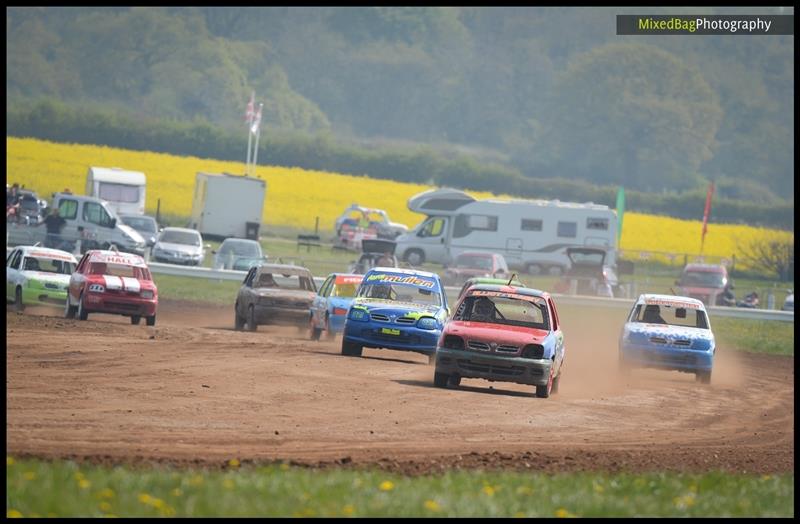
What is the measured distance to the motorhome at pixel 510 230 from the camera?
5519 cm

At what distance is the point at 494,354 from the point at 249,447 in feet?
23.2

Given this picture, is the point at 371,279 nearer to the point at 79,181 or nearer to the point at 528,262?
the point at 528,262

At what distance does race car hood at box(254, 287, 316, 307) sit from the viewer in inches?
1192

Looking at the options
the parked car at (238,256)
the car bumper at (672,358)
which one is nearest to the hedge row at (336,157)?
the parked car at (238,256)

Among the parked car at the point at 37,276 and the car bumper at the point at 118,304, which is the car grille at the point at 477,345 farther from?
the parked car at the point at 37,276

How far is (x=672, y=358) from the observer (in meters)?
25.1

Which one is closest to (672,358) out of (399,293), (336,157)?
(399,293)

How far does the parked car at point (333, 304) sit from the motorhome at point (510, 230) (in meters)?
25.7

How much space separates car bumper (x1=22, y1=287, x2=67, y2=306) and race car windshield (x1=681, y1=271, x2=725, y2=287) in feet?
87.0

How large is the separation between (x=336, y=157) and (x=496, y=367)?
8090 centimetres

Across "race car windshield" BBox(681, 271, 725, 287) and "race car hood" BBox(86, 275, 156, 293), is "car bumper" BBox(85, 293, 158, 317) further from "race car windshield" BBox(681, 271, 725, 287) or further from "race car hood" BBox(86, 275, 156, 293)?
"race car windshield" BBox(681, 271, 725, 287)

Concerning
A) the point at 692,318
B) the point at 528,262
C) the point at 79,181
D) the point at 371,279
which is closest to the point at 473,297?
the point at 371,279

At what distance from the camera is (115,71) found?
413 ft

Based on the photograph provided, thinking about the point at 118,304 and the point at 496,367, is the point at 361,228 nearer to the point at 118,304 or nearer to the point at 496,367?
the point at 118,304
